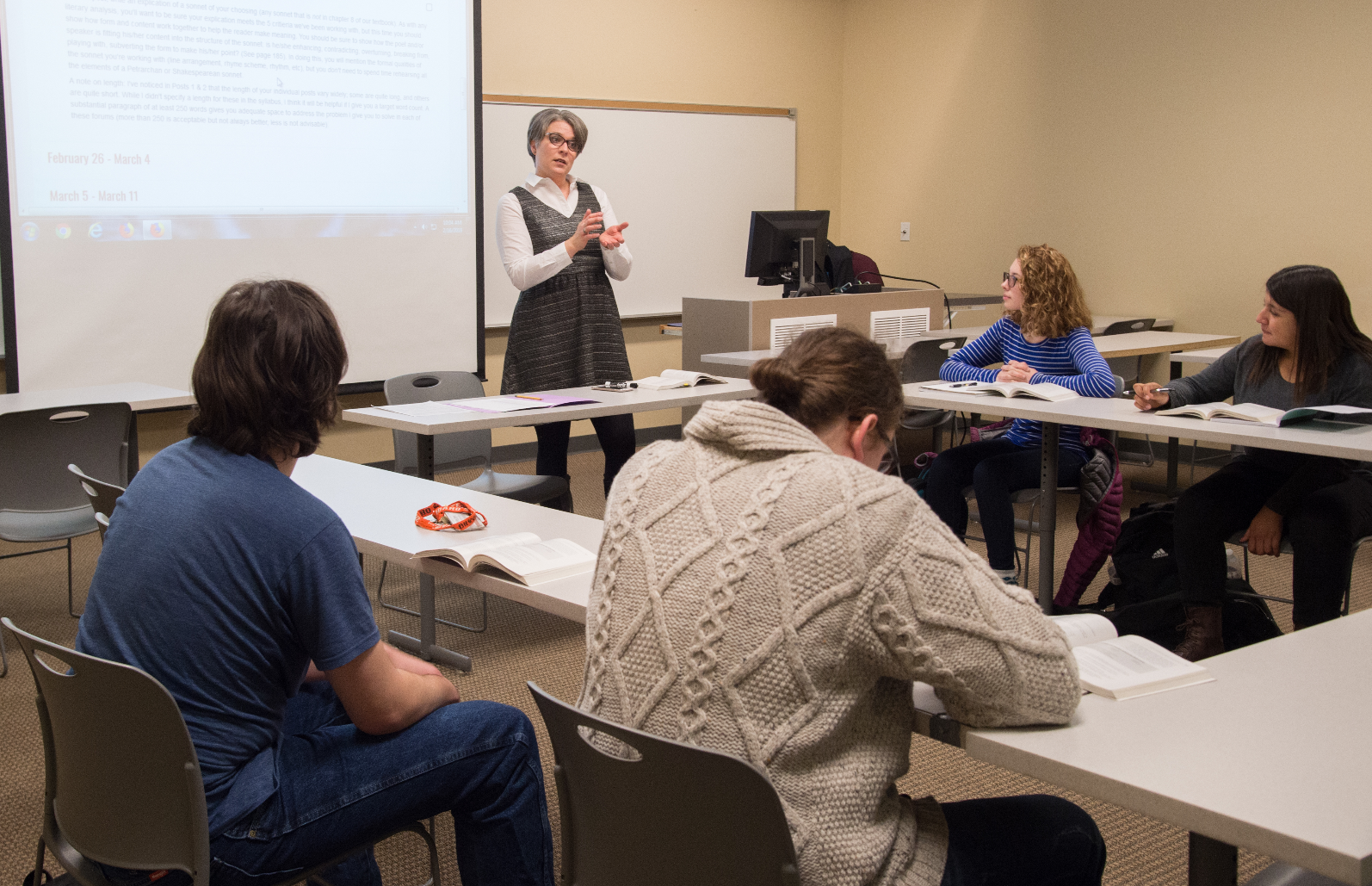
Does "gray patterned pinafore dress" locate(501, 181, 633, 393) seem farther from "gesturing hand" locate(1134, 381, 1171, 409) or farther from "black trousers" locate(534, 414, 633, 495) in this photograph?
"gesturing hand" locate(1134, 381, 1171, 409)

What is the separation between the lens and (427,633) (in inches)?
129

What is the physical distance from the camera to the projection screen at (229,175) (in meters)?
4.37

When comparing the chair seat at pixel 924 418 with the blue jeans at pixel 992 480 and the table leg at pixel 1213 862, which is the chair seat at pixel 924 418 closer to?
the blue jeans at pixel 992 480

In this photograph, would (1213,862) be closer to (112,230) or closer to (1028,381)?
(1028,381)

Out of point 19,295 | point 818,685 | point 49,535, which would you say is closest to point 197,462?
point 818,685

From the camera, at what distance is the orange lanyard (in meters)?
2.21

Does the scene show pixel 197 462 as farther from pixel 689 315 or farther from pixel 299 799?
pixel 689 315

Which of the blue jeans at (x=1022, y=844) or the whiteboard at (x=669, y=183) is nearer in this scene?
the blue jeans at (x=1022, y=844)

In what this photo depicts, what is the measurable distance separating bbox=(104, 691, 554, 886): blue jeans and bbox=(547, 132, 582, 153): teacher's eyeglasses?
9.25ft

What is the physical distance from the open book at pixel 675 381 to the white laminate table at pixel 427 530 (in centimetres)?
132

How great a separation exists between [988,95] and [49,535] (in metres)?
5.47

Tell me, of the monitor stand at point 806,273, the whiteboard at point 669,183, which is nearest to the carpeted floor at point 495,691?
the monitor stand at point 806,273

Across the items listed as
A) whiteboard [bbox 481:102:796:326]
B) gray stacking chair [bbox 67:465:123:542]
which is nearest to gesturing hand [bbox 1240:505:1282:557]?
gray stacking chair [bbox 67:465:123:542]

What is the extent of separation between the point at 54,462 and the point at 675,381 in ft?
6.37
